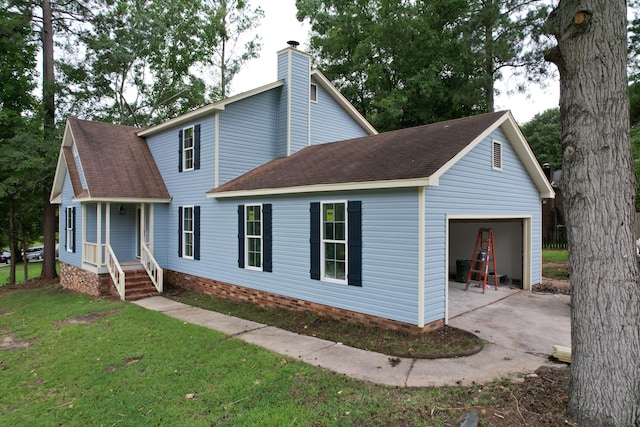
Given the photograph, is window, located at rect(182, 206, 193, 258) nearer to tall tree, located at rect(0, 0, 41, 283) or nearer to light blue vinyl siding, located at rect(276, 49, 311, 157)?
light blue vinyl siding, located at rect(276, 49, 311, 157)

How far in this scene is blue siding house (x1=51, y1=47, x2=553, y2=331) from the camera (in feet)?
22.8

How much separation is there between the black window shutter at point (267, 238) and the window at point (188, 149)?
12.4ft

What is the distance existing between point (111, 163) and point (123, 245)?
2.90m

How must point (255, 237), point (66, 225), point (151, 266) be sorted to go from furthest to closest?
point (66, 225) < point (151, 266) < point (255, 237)

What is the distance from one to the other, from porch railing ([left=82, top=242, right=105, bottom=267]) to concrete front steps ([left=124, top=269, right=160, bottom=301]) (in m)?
1.02

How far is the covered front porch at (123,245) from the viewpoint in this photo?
1186 cm

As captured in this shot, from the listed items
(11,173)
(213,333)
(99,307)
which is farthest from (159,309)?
(11,173)

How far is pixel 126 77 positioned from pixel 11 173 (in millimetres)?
9452

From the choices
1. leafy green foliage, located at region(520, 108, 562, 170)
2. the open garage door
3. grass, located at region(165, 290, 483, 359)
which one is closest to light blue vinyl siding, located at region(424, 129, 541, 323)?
the open garage door

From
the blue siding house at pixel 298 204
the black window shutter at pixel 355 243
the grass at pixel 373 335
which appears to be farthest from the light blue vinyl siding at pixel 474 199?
the black window shutter at pixel 355 243

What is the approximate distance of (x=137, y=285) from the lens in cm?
1188

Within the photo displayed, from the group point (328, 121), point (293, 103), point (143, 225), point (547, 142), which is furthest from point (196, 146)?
point (547, 142)

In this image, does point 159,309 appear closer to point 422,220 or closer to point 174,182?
point 174,182

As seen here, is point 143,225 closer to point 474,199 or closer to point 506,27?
point 474,199
